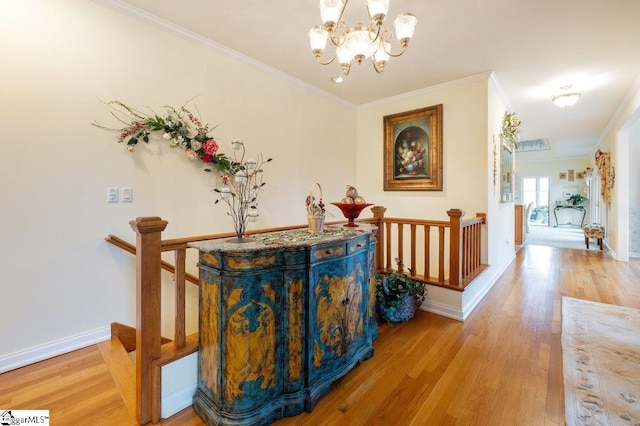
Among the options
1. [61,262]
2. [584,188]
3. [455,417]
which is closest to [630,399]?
[455,417]

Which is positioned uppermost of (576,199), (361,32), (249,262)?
(361,32)

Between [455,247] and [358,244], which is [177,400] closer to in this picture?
[358,244]

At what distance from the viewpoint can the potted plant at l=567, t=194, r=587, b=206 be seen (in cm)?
971

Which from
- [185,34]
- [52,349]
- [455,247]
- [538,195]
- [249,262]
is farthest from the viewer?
[538,195]

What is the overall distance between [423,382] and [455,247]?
1.46 meters

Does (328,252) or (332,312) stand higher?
(328,252)

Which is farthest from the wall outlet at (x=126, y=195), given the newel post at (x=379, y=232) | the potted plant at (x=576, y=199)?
the potted plant at (x=576, y=199)

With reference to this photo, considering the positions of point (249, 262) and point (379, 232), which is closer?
point (249, 262)

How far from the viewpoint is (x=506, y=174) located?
4.51 m

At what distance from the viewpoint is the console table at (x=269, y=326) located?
1459 millimetres

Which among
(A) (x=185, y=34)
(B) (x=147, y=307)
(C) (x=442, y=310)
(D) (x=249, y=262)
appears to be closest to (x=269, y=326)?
(D) (x=249, y=262)

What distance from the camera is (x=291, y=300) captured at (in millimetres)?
1612

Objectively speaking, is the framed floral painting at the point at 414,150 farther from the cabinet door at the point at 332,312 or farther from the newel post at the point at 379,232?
the cabinet door at the point at 332,312

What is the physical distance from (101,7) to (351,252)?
2.67 metres
